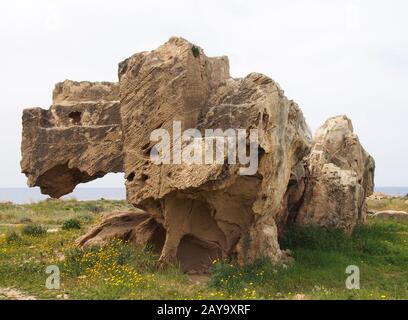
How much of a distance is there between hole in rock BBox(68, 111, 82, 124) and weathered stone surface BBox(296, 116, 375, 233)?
739 centimetres

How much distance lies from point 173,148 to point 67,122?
360 cm

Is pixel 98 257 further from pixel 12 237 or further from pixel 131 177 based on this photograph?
pixel 12 237

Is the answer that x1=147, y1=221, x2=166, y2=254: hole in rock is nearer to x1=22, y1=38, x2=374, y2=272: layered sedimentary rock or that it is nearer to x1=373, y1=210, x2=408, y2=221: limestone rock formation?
x1=22, y1=38, x2=374, y2=272: layered sedimentary rock

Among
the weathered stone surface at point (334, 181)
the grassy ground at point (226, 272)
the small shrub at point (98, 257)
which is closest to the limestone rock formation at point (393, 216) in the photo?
the weathered stone surface at point (334, 181)

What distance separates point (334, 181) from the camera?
16.4 meters

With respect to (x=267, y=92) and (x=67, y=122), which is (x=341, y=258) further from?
(x=67, y=122)

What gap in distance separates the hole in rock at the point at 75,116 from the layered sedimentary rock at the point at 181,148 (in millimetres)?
26

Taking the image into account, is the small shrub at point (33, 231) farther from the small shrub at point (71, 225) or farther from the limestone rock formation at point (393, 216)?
the limestone rock formation at point (393, 216)

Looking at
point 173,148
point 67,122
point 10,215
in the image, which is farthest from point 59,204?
point 173,148

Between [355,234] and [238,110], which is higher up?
[238,110]

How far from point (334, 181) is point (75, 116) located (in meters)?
8.23

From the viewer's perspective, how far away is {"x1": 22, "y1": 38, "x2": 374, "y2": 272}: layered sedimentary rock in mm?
11672

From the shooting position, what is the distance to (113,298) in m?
9.58

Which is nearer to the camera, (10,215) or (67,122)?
(67,122)
